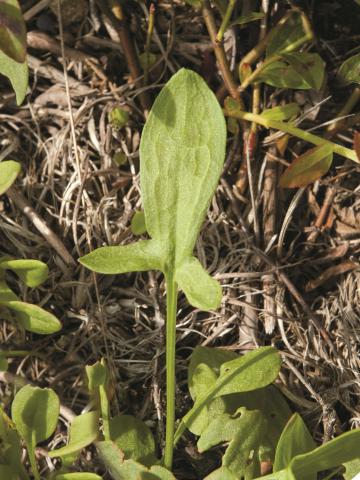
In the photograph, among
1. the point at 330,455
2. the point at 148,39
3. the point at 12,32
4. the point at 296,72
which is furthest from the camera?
the point at 148,39

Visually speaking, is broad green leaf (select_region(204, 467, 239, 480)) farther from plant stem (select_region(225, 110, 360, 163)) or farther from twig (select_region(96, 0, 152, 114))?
twig (select_region(96, 0, 152, 114))

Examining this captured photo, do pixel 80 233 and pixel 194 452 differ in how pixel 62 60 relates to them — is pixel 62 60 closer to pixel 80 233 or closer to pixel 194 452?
pixel 80 233

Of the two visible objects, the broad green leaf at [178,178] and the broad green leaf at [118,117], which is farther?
the broad green leaf at [118,117]

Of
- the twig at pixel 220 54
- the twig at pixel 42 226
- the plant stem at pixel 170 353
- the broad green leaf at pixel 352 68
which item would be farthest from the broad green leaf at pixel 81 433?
the broad green leaf at pixel 352 68

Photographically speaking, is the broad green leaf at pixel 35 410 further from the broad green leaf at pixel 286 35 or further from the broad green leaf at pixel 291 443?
the broad green leaf at pixel 286 35

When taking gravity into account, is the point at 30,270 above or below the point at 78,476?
above

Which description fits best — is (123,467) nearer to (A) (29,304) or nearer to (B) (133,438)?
(B) (133,438)

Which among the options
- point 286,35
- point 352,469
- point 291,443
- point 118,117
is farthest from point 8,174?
point 352,469
